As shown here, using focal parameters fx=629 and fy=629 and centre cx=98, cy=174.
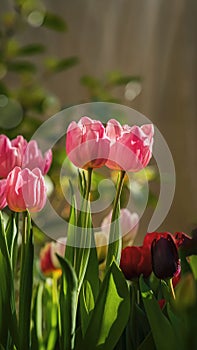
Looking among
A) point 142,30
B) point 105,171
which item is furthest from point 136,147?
point 142,30

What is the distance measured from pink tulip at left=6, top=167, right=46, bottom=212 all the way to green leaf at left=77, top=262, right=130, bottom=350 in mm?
68

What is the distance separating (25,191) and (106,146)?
6cm

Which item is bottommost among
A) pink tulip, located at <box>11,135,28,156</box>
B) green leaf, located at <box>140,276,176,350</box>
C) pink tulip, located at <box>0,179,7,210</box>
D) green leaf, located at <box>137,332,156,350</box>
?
green leaf, located at <box>137,332,156,350</box>

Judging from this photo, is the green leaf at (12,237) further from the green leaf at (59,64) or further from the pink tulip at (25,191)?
the green leaf at (59,64)

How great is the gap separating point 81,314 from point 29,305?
1.4 inches

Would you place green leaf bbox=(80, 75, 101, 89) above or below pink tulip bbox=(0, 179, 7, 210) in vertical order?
below

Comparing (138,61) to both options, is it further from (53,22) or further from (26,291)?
(26,291)

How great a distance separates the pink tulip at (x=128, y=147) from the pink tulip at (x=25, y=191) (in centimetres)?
5

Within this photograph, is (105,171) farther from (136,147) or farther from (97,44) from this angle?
(136,147)

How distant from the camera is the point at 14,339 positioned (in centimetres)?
40

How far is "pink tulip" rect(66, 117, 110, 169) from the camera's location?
1.32ft

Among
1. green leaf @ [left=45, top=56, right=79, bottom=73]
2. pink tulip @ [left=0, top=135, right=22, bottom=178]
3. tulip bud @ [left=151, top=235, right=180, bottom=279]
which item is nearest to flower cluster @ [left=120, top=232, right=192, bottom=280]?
tulip bud @ [left=151, top=235, right=180, bottom=279]

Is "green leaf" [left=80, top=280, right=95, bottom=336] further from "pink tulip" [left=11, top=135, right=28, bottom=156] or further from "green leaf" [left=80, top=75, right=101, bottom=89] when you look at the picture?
"green leaf" [left=80, top=75, right=101, bottom=89]

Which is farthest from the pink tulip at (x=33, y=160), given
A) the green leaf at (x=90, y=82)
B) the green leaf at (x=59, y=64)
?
the green leaf at (x=90, y=82)
